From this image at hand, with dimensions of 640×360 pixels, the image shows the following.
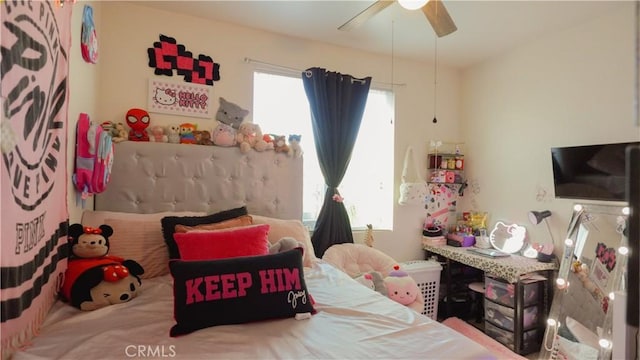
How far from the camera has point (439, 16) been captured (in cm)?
179

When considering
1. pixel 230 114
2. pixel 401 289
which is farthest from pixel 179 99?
pixel 401 289

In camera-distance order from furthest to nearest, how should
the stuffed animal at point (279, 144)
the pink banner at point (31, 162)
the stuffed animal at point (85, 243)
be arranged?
1. the stuffed animal at point (279, 144)
2. the stuffed animal at point (85, 243)
3. the pink banner at point (31, 162)

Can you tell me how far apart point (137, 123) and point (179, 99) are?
347 millimetres

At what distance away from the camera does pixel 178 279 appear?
1.30 m

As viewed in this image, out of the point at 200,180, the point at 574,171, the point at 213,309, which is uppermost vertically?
the point at 574,171

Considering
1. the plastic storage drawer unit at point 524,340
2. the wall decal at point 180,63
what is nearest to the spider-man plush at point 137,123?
the wall decal at point 180,63

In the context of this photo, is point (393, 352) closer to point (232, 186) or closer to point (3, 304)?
point (3, 304)

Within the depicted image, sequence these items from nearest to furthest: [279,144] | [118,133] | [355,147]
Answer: [118,133], [279,144], [355,147]

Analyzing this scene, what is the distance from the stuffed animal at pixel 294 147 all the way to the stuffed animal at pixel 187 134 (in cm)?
73

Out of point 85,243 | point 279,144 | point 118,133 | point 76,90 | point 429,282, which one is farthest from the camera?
point 429,282

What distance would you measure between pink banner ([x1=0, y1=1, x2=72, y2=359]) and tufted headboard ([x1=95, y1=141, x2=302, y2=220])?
74 centimetres

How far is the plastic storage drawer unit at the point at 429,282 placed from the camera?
9.54 feet

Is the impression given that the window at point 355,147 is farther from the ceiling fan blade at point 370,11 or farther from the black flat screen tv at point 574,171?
the black flat screen tv at point 574,171

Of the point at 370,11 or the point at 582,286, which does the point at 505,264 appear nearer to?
the point at 582,286
